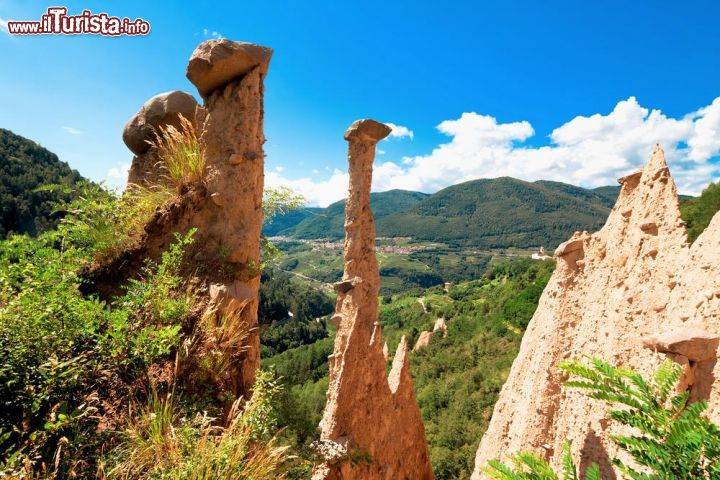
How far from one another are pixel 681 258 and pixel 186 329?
20.9ft

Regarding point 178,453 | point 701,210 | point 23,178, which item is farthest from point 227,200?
point 23,178

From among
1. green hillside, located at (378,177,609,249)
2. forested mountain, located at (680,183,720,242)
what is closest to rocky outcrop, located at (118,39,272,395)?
forested mountain, located at (680,183,720,242)

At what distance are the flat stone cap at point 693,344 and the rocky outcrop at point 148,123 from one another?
8808mm

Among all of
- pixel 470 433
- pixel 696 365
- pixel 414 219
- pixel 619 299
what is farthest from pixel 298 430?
pixel 414 219

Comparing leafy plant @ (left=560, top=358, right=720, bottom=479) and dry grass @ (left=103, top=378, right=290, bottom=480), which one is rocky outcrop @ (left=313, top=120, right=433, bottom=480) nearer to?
dry grass @ (left=103, top=378, right=290, bottom=480)

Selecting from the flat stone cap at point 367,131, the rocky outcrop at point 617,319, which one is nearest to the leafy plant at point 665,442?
the rocky outcrop at point 617,319

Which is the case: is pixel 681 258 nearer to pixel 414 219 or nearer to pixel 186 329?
pixel 186 329

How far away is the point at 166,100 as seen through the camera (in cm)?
781

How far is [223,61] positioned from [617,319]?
24.5 ft

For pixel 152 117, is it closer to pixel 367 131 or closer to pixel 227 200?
pixel 227 200

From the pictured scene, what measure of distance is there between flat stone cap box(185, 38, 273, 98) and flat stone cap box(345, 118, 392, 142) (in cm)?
384

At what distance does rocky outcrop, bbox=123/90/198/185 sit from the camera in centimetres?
760

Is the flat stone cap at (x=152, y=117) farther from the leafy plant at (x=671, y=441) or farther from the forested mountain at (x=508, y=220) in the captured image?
the forested mountain at (x=508, y=220)

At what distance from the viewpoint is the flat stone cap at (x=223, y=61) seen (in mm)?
5867
